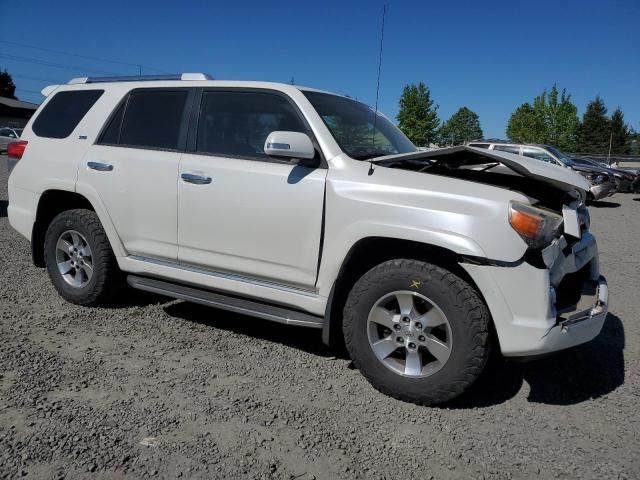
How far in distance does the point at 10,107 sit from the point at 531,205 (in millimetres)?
66482

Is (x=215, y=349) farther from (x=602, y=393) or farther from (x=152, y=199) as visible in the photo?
(x=602, y=393)

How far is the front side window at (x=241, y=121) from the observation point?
3.61 meters

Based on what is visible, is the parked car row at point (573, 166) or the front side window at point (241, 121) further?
the parked car row at point (573, 166)

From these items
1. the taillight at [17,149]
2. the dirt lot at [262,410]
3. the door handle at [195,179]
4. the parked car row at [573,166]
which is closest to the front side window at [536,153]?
the parked car row at [573,166]

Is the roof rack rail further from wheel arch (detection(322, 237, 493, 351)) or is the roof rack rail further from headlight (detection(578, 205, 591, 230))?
headlight (detection(578, 205, 591, 230))

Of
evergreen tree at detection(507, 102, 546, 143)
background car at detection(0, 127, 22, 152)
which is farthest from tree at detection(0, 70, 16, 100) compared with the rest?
evergreen tree at detection(507, 102, 546, 143)

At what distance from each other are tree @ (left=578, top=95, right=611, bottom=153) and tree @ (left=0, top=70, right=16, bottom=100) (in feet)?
268

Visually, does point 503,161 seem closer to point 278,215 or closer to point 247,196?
point 278,215

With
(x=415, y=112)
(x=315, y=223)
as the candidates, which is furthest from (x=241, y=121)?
(x=415, y=112)

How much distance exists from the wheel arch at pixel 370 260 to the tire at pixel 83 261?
6.96 feet

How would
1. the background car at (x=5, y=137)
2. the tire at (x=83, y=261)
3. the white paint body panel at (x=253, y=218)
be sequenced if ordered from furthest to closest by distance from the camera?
the background car at (x=5, y=137), the tire at (x=83, y=261), the white paint body panel at (x=253, y=218)

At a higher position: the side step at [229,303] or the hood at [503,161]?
the hood at [503,161]

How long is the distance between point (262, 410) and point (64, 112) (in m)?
3.36

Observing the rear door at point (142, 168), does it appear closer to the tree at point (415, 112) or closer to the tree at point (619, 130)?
the tree at point (415, 112)
